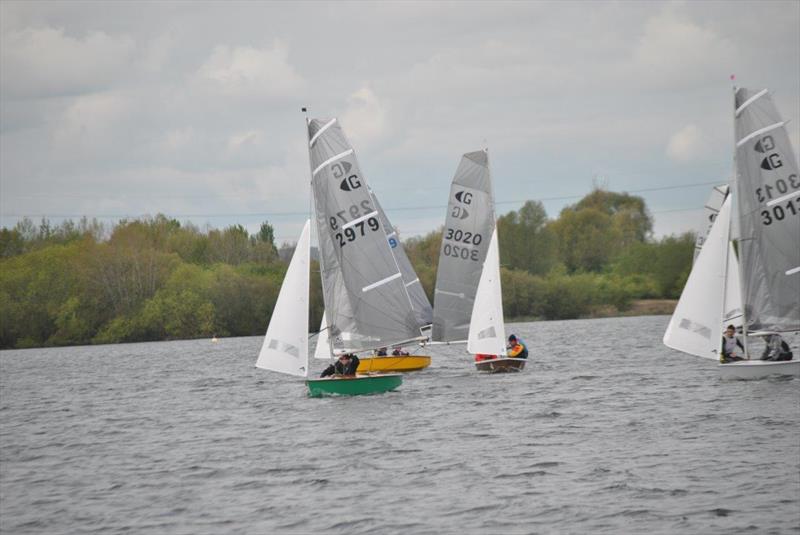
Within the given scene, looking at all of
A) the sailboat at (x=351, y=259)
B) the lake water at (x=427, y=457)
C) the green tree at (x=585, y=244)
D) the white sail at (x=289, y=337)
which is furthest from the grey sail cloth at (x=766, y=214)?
the green tree at (x=585, y=244)

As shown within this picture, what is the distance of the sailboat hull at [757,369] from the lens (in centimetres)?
3244

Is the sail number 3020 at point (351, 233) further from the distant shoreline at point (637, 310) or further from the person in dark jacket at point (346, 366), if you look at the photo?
the distant shoreline at point (637, 310)

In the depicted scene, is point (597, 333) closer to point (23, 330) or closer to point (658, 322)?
point (658, 322)

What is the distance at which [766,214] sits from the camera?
33000 mm

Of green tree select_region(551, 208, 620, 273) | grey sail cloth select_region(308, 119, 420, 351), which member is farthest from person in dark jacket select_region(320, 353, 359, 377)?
green tree select_region(551, 208, 620, 273)

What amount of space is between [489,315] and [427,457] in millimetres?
14198

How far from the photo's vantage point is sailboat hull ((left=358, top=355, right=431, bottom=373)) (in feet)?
132

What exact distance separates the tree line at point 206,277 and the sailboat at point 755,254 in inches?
2055

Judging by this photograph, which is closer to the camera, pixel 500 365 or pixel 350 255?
pixel 350 255

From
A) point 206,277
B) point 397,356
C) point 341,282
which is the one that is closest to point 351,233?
point 341,282

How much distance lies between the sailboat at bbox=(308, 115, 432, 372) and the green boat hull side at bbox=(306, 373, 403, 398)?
5.14 feet

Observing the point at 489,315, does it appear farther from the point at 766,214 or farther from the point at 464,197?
the point at 766,214

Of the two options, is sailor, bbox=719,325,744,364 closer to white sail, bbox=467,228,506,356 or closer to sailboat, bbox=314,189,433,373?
white sail, bbox=467,228,506,356

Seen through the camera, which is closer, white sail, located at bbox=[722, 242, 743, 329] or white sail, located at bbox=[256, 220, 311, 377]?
white sail, located at bbox=[256, 220, 311, 377]
